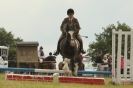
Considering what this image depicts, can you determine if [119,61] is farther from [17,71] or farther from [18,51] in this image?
[18,51]

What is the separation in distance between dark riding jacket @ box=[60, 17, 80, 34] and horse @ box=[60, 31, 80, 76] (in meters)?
0.15

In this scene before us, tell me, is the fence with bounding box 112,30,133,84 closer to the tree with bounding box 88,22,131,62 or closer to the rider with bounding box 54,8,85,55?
the rider with bounding box 54,8,85,55

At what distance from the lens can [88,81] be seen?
18922 mm

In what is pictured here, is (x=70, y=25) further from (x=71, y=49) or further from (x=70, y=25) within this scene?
(x=71, y=49)

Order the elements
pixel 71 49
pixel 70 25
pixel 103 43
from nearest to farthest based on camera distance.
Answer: pixel 70 25
pixel 71 49
pixel 103 43

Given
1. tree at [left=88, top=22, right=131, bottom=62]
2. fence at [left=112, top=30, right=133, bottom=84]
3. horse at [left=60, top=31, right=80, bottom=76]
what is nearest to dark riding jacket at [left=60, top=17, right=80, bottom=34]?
horse at [left=60, top=31, right=80, bottom=76]

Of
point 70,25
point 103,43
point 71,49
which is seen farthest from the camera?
point 103,43

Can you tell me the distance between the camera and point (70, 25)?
20.7 metres

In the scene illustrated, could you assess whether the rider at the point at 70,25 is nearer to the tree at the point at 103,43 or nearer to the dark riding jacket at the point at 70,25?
the dark riding jacket at the point at 70,25

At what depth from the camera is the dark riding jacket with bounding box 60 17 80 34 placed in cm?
2067

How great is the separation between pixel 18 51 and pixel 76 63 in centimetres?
2009

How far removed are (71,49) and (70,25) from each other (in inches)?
39.4

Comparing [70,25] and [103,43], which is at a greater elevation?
[103,43]

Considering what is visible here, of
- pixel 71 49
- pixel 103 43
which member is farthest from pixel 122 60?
pixel 103 43
